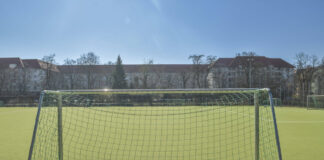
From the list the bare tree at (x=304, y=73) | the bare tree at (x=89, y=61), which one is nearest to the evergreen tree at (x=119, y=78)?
the bare tree at (x=89, y=61)

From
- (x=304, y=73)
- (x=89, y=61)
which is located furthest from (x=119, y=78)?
(x=304, y=73)

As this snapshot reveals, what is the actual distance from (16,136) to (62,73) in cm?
3938

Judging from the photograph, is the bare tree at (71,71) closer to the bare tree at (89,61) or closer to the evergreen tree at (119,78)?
the bare tree at (89,61)

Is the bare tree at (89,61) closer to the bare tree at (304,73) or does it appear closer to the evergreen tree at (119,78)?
the evergreen tree at (119,78)

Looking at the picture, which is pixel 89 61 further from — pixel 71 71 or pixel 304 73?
pixel 304 73

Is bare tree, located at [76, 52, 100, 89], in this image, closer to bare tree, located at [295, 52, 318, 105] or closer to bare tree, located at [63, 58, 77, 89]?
bare tree, located at [63, 58, 77, 89]

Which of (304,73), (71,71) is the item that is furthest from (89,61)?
(304,73)

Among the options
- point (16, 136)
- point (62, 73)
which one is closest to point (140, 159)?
point (16, 136)

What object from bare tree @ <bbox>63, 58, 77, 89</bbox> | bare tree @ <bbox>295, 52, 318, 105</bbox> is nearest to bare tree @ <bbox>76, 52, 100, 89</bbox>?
bare tree @ <bbox>63, 58, 77, 89</bbox>

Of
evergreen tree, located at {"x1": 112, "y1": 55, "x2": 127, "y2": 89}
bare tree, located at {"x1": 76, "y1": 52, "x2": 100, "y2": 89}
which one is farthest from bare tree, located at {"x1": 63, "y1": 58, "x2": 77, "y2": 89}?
evergreen tree, located at {"x1": 112, "y1": 55, "x2": 127, "y2": 89}

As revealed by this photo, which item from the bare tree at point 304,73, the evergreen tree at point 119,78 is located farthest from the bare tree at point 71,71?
the bare tree at point 304,73

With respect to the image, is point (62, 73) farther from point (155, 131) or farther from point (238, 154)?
point (238, 154)

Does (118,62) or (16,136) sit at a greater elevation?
(118,62)

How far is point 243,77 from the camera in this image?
37281 millimetres
